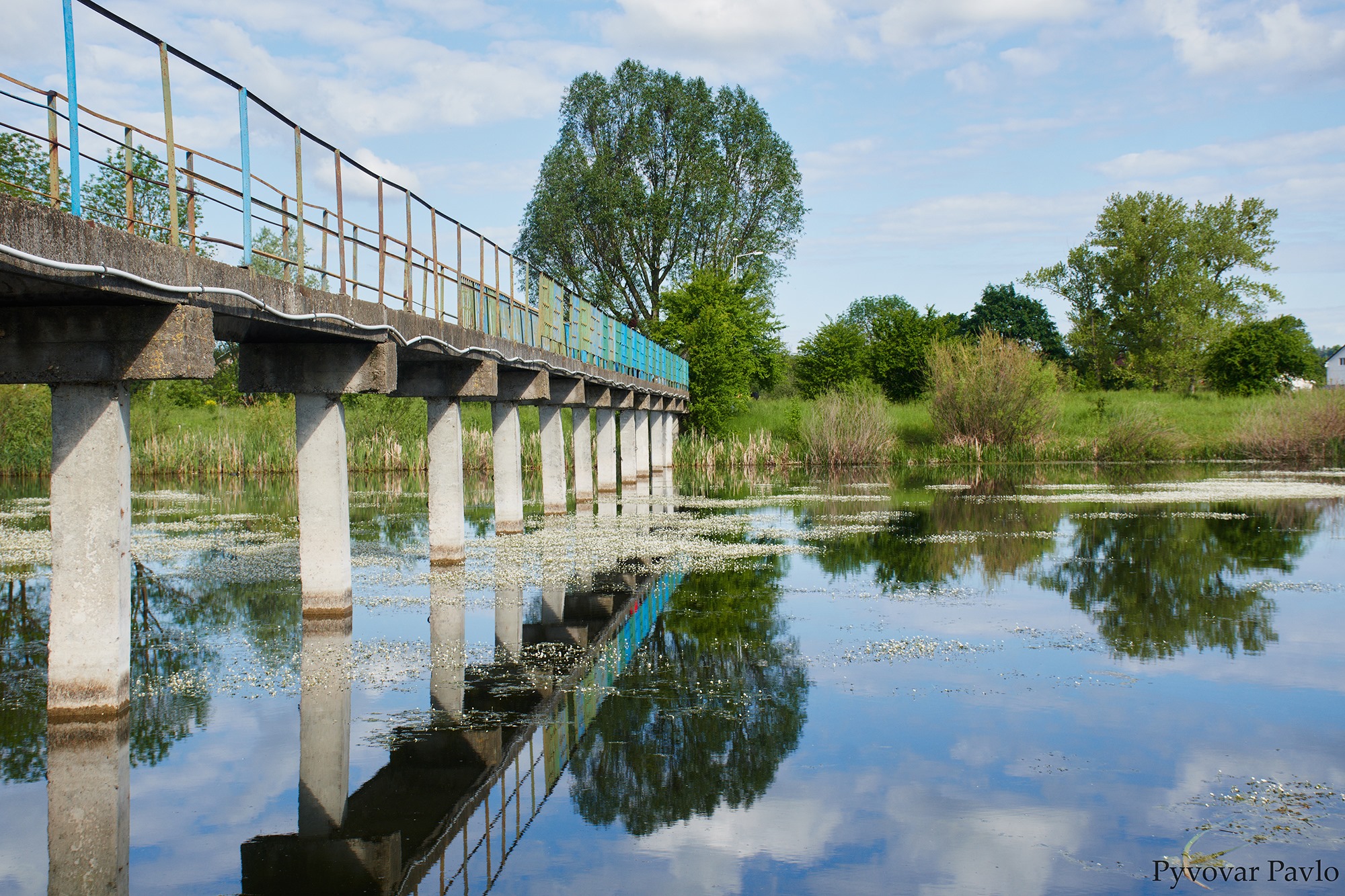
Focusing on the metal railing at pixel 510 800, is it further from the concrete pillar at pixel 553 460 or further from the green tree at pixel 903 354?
the green tree at pixel 903 354

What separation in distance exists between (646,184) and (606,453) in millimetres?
23016

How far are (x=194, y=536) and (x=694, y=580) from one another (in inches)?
440

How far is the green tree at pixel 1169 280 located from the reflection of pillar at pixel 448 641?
187ft

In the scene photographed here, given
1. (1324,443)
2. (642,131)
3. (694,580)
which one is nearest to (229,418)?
Result: (642,131)

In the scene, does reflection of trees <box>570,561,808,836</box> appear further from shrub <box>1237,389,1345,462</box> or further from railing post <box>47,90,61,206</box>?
shrub <box>1237,389,1345,462</box>

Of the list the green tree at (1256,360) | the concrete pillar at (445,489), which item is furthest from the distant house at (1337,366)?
the concrete pillar at (445,489)

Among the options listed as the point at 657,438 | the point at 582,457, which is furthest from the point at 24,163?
the point at 657,438

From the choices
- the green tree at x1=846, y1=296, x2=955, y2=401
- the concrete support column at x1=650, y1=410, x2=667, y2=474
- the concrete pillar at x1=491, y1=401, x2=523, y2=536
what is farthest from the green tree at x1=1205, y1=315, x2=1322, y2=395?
the concrete pillar at x1=491, y1=401, x2=523, y2=536

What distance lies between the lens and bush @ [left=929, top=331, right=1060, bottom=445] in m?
41.9

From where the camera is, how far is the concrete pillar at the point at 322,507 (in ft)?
40.4

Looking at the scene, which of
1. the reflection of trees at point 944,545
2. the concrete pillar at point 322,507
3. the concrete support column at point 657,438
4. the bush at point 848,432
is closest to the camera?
the concrete pillar at point 322,507

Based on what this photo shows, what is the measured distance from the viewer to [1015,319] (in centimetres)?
8988

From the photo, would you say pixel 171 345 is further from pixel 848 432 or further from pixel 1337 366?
pixel 1337 366

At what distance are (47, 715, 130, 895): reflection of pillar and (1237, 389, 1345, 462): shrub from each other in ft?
138
